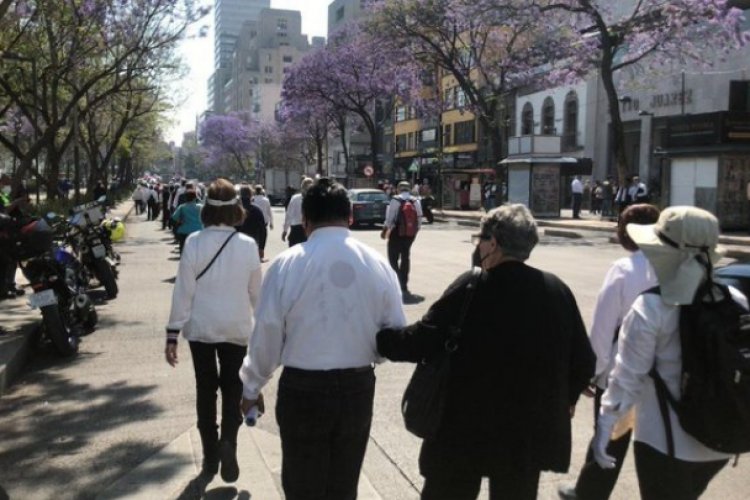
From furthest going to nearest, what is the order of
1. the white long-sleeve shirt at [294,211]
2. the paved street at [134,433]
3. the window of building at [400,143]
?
the window of building at [400,143]
the white long-sleeve shirt at [294,211]
the paved street at [134,433]

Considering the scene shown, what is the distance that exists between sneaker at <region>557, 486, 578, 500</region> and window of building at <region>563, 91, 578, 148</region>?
37.8m

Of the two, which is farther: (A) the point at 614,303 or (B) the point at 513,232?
(A) the point at 614,303

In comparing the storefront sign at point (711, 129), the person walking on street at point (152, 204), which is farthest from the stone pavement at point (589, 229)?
the person walking on street at point (152, 204)

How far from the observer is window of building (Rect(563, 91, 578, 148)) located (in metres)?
40.2

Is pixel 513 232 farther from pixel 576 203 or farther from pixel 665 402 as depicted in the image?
pixel 576 203

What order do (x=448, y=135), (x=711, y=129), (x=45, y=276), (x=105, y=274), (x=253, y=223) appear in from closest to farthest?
(x=45, y=276)
(x=105, y=274)
(x=253, y=223)
(x=711, y=129)
(x=448, y=135)

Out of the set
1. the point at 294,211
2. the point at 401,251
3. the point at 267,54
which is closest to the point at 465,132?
the point at 294,211

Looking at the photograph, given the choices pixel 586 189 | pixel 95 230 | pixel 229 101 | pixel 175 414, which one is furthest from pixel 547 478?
pixel 229 101

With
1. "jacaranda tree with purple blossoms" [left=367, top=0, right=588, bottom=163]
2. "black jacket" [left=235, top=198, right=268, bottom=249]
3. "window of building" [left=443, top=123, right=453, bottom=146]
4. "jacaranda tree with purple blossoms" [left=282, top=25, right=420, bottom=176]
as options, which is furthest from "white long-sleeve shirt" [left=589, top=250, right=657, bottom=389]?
"window of building" [left=443, top=123, right=453, bottom=146]

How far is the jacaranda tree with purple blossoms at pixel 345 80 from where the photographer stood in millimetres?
41719

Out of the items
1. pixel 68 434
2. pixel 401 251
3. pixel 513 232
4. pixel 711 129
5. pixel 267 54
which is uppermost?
pixel 267 54

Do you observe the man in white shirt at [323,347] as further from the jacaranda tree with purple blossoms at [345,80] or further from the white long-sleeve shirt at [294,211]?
the jacaranda tree with purple blossoms at [345,80]

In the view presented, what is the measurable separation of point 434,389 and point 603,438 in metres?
0.77

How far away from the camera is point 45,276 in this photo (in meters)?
7.59
